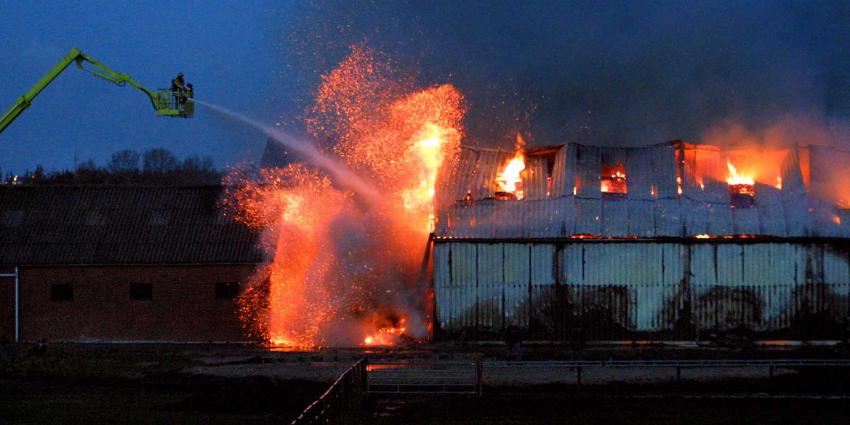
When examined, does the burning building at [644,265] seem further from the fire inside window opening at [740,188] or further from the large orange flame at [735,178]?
the large orange flame at [735,178]

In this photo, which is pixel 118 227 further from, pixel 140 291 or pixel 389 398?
pixel 389 398

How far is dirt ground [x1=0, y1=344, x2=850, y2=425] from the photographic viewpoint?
56.9ft

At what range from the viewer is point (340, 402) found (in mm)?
15117

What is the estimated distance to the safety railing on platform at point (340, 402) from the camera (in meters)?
12.3

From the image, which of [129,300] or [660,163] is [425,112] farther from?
[129,300]

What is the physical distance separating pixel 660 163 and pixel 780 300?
6630mm

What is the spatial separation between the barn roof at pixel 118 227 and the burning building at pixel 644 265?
8.93 m

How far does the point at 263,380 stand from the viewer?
21.2m

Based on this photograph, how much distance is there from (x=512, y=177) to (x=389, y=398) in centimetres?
1480

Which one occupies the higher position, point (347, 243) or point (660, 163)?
point (660, 163)

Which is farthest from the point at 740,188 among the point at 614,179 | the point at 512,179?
the point at 512,179

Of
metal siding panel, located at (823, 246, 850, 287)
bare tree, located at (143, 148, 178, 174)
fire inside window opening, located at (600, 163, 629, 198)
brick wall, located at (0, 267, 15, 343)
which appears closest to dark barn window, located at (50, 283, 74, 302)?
brick wall, located at (0, 267, 15, 343)

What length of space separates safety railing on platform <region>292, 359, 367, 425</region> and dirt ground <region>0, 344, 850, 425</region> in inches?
17.9

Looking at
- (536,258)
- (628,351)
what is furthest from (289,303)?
(628,351)
